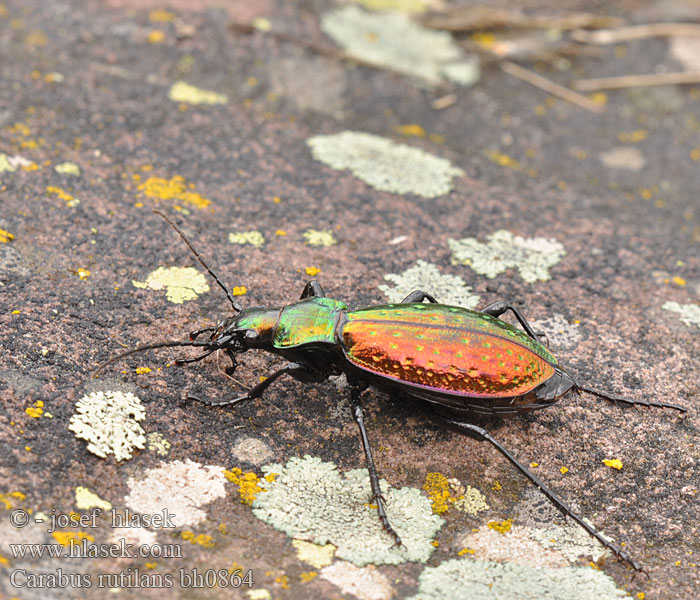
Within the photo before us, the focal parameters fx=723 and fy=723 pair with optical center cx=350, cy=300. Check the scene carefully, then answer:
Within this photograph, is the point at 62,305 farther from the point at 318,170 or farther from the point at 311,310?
the point at 318,170

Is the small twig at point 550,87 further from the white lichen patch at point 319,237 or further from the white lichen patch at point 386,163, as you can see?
the white lichen patch at point 319,237

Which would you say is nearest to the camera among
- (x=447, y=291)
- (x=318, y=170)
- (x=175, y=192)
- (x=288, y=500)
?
(x=288, y=500)

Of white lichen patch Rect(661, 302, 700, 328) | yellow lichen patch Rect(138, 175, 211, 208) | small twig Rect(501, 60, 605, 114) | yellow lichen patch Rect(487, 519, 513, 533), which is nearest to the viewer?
yellow lichen patch Rect(487, 519, 513, 533)

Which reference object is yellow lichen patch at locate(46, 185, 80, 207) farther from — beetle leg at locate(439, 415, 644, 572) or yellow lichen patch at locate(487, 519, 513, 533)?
yellow lichen patch at locate(487, 519, 513, 533)

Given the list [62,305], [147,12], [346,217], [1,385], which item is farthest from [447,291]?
[147,12]

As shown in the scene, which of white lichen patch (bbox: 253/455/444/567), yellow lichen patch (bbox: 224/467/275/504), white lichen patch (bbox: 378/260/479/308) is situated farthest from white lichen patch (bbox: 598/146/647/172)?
yellow lichen patch (bbox: 224/467/275/504)

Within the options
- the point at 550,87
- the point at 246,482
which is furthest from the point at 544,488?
the point at 550,87
